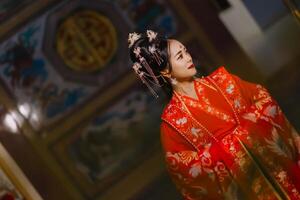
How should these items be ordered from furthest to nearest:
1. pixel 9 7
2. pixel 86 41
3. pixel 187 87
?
pixel 86 41, pixel 9 7, pixel 187 87

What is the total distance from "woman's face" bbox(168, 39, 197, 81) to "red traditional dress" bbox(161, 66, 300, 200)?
4.3 inches

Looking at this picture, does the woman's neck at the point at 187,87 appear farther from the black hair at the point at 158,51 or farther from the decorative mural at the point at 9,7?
the decorative mural at the point at 9,7

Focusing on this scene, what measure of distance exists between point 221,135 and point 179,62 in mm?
466

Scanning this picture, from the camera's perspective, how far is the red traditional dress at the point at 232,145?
3283 millimetres

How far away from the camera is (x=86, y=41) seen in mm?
5551

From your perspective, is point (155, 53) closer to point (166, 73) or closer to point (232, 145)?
point (166, 73)

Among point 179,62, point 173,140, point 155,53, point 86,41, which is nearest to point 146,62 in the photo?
point 155,53

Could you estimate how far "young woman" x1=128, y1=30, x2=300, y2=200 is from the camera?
329 cm

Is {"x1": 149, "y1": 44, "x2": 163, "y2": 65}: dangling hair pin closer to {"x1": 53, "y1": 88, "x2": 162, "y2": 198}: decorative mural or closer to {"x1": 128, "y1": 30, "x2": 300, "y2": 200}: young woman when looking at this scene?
{"x1": 128, "y1": 30, "x2": 300, "y2": 200}: young woman

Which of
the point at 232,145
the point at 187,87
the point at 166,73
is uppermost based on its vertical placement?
the point at 166,73

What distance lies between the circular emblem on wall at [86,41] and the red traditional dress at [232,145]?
2292 millimetres

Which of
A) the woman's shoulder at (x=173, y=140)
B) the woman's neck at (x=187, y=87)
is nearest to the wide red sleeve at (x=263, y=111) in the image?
the woman's neck at (x=187, y=87)

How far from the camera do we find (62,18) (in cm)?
550

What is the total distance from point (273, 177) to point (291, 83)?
7.70 ft
